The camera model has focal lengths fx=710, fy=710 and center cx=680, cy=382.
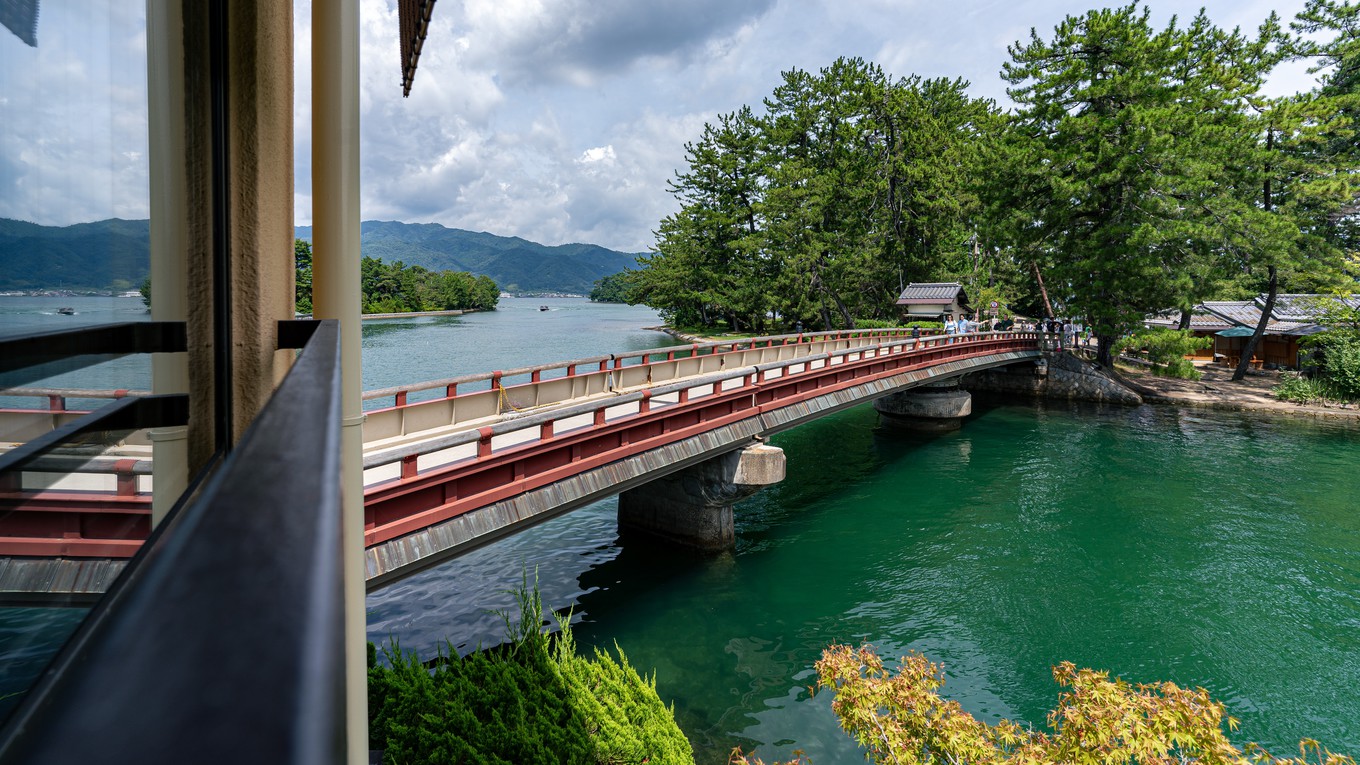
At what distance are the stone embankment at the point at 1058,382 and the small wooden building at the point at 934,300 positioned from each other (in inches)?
138

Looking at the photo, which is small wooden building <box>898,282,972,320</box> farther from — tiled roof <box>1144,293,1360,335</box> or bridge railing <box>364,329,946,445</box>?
bridge railing <box>364,329,946,445</box>

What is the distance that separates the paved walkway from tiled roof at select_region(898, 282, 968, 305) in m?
8.91

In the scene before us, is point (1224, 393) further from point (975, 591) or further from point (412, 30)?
point (412, 30)

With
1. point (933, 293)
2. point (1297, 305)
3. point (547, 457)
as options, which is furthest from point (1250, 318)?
point (547, 457)

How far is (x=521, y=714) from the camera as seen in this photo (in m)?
5.39

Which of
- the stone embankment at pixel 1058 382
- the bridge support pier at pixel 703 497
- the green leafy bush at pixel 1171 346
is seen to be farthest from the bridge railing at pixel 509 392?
the green leafy bush at pixel 1171 346

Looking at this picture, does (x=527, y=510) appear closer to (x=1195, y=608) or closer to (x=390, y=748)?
(x=390, y=748)

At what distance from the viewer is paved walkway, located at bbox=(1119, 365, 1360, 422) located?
27.0 metres

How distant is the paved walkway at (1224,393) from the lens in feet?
88.7

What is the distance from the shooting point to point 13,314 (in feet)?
2.60

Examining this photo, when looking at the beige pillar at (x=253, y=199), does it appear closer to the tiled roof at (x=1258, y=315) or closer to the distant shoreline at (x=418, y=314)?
the tiled roof at (x=1258, y=315)

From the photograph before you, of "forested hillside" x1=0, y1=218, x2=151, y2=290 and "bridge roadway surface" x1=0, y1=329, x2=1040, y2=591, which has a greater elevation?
"forested hillside" x1=0, y1=218, x2=151, y2=290

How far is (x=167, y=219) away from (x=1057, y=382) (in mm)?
35470

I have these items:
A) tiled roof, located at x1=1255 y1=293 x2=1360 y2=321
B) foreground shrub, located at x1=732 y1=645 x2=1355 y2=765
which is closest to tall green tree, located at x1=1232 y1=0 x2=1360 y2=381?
tiled roof, located at x1=1255 y1=293 x2=1360 y2=321
